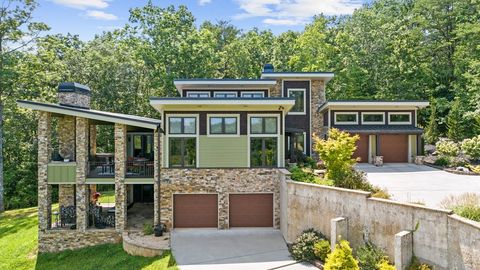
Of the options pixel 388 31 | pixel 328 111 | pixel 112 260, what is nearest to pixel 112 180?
pixel 112 260

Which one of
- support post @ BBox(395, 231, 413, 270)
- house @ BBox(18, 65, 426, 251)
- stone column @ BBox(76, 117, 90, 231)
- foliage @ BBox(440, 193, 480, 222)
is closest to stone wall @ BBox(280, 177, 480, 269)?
support post @ BBox(395, 231, 413, 270)

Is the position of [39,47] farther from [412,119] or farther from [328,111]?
[412,119]

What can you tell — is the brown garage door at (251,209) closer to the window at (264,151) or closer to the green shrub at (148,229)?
the window at (264,151)

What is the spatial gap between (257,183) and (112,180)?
703cm

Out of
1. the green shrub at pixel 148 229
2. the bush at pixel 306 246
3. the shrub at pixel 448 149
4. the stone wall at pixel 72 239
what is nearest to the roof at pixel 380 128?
the shrub at pixel 448 149

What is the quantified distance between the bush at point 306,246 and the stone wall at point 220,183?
378cm

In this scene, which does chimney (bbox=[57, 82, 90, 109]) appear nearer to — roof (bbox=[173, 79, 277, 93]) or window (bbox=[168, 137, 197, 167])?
window (bbox=[168, 137, 197, 167])

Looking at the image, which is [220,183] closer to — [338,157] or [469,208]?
[338,157]

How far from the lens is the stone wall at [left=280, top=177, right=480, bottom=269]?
8.02 metres

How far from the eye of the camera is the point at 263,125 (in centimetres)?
1667

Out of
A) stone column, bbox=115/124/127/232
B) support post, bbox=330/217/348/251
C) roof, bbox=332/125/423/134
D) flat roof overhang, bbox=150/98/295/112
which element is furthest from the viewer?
roof, bbox=332/125/423/134

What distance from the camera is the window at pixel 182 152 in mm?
16469

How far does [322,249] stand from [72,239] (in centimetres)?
1172

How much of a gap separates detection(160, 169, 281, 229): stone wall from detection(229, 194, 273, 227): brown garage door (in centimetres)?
28
